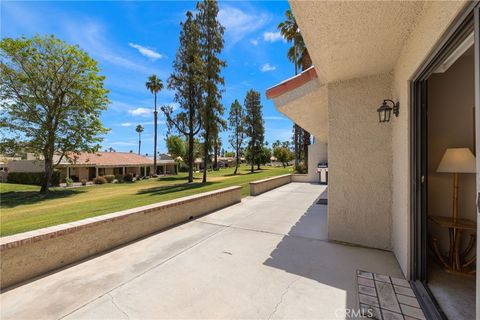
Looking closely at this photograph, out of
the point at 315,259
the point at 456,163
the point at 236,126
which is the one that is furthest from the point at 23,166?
the point at 456,163

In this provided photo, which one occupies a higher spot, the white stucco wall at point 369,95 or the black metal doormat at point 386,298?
the white stucco wall at point 369,95

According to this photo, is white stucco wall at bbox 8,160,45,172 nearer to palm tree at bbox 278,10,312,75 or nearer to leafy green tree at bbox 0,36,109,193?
leafy green tree at bbox 0,36,109,193

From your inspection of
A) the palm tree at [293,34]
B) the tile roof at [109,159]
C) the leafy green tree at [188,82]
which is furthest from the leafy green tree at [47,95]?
the palm tree at [293,34]

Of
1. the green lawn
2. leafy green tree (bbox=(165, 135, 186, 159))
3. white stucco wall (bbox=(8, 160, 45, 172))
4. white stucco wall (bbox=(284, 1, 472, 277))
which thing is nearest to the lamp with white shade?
white stucco wall (bbox=(284, 1, 472, 277))

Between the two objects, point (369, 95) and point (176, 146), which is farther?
point (176, 146)

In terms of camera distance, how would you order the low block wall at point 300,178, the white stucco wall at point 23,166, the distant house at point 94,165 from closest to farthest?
the low block wall at point 300,178 → the white stucco wall at point 23,166 → the distant house at point 94,165

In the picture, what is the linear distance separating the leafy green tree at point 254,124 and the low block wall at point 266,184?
20.9 m

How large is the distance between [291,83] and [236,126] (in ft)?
109

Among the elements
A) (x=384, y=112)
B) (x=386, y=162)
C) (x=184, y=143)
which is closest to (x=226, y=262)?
(x=386, y=162)

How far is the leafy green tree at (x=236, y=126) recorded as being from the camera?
37.3 metres

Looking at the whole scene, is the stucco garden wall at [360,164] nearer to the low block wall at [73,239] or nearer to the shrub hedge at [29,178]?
the low block wall at [73,239]

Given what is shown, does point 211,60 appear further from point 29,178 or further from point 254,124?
point 29,178

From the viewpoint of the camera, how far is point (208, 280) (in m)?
2.95

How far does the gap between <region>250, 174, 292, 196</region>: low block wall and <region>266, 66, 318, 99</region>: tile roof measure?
5933 millimetres
